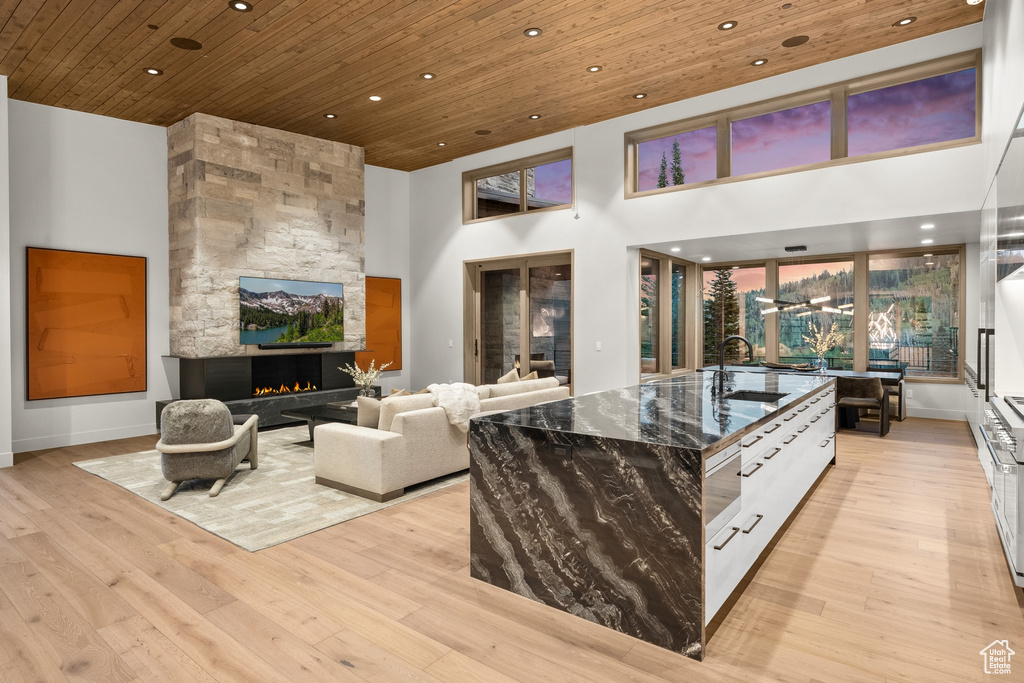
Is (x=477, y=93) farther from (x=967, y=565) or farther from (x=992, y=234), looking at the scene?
(x=967, y=565)

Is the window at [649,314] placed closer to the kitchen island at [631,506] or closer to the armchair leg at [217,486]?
the kitchen island at [631,506]

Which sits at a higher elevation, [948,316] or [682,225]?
[682,225]

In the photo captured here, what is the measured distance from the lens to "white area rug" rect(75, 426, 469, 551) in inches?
146

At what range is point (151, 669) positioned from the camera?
219 cm

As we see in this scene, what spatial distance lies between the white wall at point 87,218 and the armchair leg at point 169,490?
9.76 ft

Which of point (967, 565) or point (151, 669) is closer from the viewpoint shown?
point (151, 669)

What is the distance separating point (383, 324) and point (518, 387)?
4816mm

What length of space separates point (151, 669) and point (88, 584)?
105 cm

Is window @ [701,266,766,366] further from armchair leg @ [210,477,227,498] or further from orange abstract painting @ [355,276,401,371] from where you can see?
armchair leg @ [210,477,227,498]

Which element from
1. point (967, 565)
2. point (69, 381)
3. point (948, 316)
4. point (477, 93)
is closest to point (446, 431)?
point (967, 565)

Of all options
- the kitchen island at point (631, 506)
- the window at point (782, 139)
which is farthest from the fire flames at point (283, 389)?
the window at point (782, 139)

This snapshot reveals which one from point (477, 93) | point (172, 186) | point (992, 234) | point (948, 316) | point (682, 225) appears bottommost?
point (948, 316)

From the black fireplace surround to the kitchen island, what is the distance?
16.9ft

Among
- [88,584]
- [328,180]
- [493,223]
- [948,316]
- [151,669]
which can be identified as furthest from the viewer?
[493,223]
